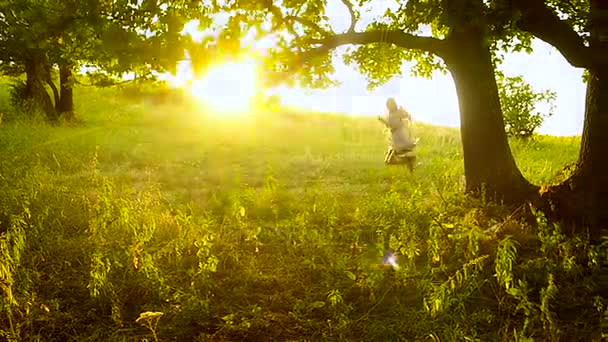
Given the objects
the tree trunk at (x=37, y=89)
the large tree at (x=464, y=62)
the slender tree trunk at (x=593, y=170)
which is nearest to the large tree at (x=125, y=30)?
the large tree at (x=464, y=62)

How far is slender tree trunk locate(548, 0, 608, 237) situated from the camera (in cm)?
772

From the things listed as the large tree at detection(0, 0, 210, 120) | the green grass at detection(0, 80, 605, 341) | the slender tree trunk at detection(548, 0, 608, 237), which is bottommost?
the green grass at detection(0, 80, 605, 341)

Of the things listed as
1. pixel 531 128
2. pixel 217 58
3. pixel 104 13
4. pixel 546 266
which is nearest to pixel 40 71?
pixel 104 13

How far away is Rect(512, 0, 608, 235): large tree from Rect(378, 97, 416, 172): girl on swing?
6885 mm

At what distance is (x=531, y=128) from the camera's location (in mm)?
22859

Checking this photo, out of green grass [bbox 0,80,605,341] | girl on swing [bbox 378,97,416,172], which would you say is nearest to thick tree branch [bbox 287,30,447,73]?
green grass [bbox 0,80,605,341]

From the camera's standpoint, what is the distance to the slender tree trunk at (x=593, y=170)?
7.72 meters

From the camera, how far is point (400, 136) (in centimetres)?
1512

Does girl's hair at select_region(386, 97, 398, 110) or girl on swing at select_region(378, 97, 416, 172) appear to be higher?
girl's hair at select_region(386, 97, 398, 110)

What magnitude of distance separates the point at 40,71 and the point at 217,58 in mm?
19965

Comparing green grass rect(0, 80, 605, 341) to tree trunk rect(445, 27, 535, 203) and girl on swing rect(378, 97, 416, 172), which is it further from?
girl on swing rect(378, 97, 416, 172)

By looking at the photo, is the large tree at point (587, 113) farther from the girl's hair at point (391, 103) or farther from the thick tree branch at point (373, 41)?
the girl's hair at point (391, 103)

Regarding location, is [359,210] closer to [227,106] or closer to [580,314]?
[580,314]

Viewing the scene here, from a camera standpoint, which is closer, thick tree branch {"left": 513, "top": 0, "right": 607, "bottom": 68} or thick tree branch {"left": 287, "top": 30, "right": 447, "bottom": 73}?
thick tree branch {"left": 513, "top": 0, "right": 607, "bottom": 68}
